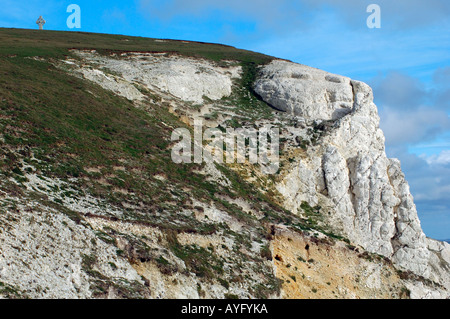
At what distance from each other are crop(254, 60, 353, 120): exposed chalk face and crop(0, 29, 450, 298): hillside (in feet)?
0.68

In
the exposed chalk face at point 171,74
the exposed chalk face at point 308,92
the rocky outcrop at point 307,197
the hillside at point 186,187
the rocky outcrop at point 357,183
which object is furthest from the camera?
the exposed chalk face at point 308,92

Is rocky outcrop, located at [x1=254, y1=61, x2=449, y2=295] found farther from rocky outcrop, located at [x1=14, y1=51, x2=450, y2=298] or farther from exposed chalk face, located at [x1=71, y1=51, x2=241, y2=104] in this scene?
exposed chalk face, located at [x1=71, y1=51, x2=241, y2=104]

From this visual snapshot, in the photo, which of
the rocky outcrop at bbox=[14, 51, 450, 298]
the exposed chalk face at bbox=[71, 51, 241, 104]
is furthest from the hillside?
the exposed chalk face at bbox=[71, 51, 241, 104]

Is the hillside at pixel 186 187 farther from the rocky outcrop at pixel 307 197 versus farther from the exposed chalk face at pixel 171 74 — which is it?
the exposed chalk face at pixel 171 74

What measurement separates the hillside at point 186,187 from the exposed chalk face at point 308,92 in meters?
0.21

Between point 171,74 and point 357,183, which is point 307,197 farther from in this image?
point 171,74

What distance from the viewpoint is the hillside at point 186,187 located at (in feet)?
93.8

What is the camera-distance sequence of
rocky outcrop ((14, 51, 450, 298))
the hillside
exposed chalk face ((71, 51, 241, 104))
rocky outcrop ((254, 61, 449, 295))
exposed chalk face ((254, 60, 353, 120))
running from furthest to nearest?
exposed chalk face ((254, 60, 353, 120))
exposed chalk face ((71, 51, 241, 104))
rocky outcrop ((254, 61, 449, 295))
rocky outcrop ((14, 51, 450, 298))
the hillside

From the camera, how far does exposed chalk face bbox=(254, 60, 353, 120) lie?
71.0 m

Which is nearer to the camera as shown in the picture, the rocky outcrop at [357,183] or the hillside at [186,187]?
the hillside at [186,187]

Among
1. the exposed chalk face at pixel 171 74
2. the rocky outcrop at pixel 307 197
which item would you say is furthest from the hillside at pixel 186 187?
the exposed chalk face at pixel 171 74

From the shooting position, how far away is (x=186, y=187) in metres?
43.3

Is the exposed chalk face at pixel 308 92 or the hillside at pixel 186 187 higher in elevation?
the exposed chalk face at pixel 308 92
